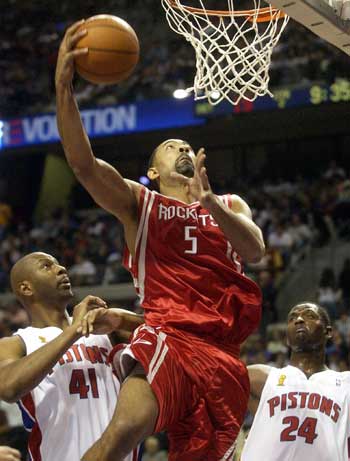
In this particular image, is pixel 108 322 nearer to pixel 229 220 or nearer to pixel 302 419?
pixel 229 220

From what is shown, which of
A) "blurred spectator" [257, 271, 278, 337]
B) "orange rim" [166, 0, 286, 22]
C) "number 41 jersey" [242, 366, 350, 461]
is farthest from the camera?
"blurred spectator" [257, 271, 278, 337]

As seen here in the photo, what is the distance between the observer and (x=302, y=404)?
5.11 meters

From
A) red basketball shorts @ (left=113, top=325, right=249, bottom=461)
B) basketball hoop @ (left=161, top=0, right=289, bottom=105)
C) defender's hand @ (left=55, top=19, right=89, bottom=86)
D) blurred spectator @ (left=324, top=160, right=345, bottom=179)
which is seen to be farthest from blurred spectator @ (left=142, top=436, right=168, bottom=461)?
blurred spectator @ (left=324, top=160, right=345, bottom=179)

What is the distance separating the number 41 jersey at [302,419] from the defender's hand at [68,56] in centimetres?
226

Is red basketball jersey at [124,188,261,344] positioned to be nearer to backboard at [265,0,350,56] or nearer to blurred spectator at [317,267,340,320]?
backboard at [265,0,350,56]

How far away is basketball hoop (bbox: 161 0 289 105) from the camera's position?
198 inches

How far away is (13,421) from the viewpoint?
9797 millimetres

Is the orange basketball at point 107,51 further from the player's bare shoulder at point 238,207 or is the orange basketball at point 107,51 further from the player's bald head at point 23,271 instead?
the player's bald head at point 23,271

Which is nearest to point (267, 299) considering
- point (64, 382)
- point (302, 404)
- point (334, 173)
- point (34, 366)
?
point (334, 173)

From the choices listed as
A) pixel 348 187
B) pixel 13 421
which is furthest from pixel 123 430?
pixel 348 187

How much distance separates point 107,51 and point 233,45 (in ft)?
4.97

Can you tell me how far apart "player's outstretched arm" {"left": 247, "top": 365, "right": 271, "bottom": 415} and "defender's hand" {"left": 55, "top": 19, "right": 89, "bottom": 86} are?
217 cm

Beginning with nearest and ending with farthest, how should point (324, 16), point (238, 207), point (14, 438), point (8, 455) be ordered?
point (8, 455) → point (238, 207) → point (324, 16) → point (14, 438)

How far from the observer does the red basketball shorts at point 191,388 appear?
3.71m
